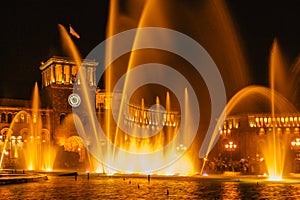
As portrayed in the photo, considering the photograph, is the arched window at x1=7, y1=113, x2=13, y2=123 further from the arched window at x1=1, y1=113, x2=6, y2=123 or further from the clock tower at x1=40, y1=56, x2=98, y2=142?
the clock tower at x1=40, y1=56, x2=98, y2=142

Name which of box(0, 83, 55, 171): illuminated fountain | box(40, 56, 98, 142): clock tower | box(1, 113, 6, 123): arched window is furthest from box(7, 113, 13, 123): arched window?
box(40, 56, 98, 142): clock tower

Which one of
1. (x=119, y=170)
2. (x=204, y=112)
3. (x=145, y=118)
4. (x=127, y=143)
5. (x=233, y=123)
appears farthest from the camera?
(x=204, y=112)

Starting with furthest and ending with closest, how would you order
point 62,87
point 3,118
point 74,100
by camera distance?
point 74,100 → point 62,87 → point 3,118

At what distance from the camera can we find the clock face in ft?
259

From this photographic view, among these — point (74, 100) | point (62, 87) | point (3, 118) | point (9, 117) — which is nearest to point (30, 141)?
point (9, 117)

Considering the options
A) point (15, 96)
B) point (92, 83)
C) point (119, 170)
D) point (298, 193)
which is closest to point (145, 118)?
point (92, 83)

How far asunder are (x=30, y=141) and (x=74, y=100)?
1263cm

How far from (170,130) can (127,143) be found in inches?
1050

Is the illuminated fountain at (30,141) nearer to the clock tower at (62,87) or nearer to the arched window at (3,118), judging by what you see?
the arched window at (3,118)

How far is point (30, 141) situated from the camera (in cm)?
6925

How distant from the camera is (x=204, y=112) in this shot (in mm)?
115500

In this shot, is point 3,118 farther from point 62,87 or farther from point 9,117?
point 62,87

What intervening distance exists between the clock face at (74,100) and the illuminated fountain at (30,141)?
514 cm

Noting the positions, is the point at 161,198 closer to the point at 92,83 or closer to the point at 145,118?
the point at 92,83
